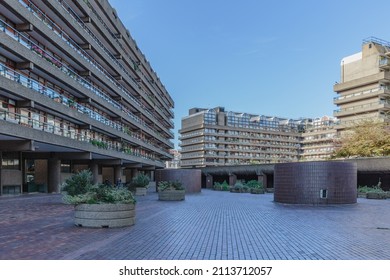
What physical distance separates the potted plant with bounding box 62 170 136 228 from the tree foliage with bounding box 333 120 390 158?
133 ft

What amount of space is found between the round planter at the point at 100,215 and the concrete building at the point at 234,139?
330 feet

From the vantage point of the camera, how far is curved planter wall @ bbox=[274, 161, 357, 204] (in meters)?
20.3

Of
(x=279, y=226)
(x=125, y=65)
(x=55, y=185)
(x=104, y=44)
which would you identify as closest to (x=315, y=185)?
(x=279, y=226)

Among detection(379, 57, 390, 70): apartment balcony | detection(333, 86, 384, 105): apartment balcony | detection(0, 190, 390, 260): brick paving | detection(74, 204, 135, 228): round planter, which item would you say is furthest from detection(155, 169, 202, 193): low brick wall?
detection(379, 57, 390, 70): apartment balcony

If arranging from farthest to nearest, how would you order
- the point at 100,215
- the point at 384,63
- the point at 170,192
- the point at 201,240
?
the point at 384,63
the point at 170,192
the point at 100,215
the point at 201,240

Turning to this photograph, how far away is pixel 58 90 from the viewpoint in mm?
33406

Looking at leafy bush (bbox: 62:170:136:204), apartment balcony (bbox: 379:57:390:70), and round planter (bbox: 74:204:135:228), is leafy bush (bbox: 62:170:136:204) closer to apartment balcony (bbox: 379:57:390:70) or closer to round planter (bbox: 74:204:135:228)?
round planter (bbox: 74:204:135:228)

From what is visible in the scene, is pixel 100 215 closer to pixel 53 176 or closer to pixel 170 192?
pixel 170 192

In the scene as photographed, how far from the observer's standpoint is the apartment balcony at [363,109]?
6388cm

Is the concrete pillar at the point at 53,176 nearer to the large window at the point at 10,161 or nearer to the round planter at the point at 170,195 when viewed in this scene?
the large window at the point at 10,161

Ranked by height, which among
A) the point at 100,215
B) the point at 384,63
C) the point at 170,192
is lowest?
the point at 170,192

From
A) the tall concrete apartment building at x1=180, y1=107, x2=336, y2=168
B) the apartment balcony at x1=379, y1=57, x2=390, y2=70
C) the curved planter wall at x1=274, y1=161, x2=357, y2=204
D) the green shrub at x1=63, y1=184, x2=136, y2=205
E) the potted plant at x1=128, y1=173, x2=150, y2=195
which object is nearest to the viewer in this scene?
the green shrub at x1=63, y1=184, x2=136, y2=205

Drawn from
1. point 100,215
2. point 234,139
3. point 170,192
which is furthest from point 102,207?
point 234,139

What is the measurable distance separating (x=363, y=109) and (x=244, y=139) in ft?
186
